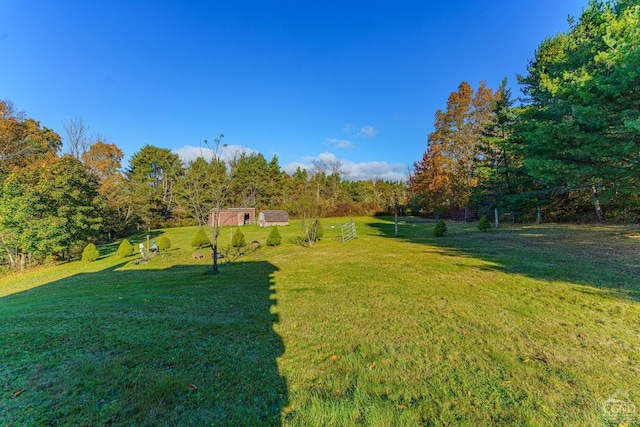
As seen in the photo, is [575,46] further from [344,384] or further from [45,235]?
[45,235]

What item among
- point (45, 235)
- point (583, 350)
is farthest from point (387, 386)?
point (45, 235)

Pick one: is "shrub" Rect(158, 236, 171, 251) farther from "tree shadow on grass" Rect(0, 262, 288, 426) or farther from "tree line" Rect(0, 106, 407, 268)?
"tree shadow on grass" Rect(0, 262, 288, 426)

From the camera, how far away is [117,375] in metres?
2.70

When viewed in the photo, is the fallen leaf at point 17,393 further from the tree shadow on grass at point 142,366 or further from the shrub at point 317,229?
the shrub at point 317,229

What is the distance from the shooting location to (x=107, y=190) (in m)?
31.2

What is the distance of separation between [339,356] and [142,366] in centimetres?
217

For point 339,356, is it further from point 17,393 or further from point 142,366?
point 17,393

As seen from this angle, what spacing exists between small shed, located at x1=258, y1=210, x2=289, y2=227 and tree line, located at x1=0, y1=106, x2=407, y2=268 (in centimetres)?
351

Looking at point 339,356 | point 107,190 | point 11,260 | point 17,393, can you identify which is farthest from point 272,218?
point 17,393

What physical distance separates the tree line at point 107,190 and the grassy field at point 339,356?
5.86m

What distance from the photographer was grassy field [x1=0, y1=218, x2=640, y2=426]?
2287 mm

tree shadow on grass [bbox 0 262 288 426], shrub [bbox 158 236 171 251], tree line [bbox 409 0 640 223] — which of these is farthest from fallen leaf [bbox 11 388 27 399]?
shrub [bbox 158 236 171 251]

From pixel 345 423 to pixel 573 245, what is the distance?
41.7 ft

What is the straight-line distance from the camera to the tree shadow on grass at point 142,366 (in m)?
2.22
